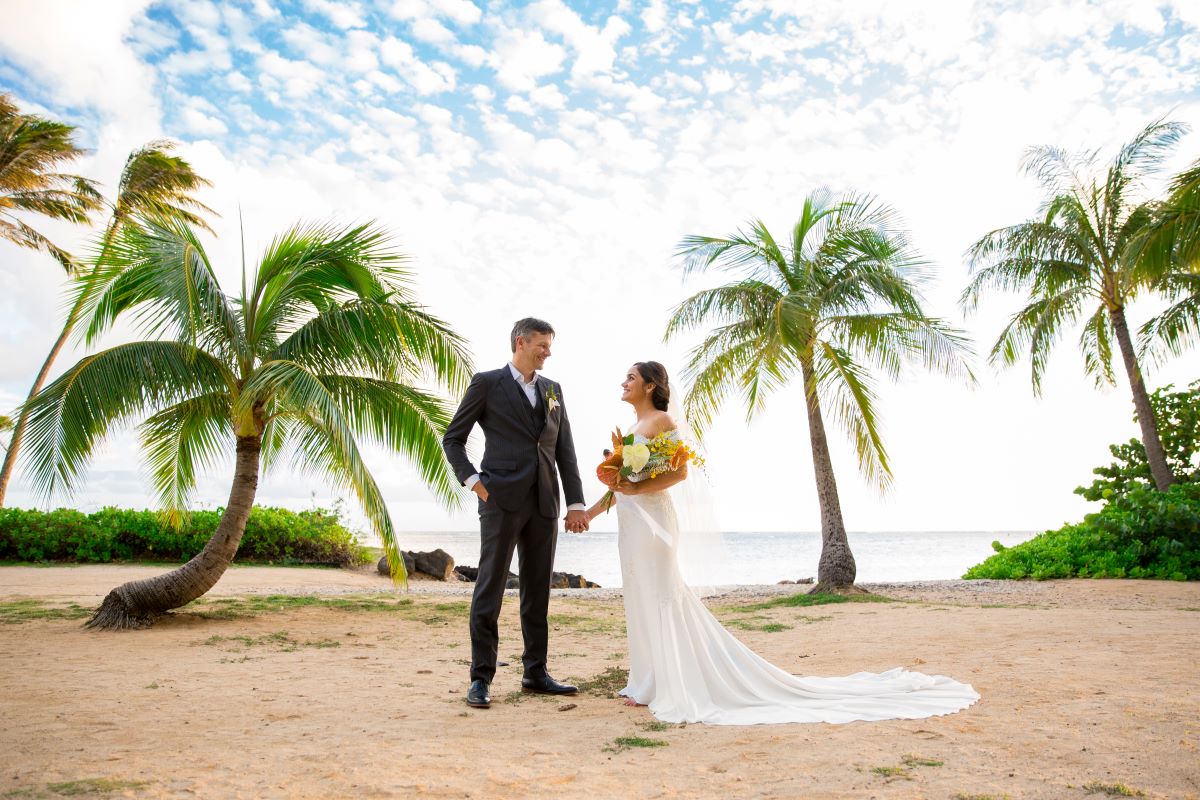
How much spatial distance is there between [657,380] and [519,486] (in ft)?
3.90

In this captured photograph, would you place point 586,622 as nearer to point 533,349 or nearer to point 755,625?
point 755,625

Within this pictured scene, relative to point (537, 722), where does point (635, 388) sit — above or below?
above

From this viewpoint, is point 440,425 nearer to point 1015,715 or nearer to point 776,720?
→ point 776,720

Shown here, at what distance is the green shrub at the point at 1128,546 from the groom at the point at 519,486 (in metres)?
12.7

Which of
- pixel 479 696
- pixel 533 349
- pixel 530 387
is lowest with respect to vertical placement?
pixel 479 696

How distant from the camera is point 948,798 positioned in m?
2.96

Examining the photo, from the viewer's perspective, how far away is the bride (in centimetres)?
443

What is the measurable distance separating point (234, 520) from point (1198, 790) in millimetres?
8666

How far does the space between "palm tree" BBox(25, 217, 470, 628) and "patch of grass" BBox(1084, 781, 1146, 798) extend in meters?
6.27

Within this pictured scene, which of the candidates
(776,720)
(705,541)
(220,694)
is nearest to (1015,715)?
(776,720)

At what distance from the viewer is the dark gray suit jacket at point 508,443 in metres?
4.84

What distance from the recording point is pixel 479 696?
464 cm

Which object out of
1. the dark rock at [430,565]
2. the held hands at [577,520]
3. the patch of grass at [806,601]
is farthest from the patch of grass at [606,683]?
the dark rock at [430,565]

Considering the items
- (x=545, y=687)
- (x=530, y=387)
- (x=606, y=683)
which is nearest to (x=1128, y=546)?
Answer: (x=606, y=683)
